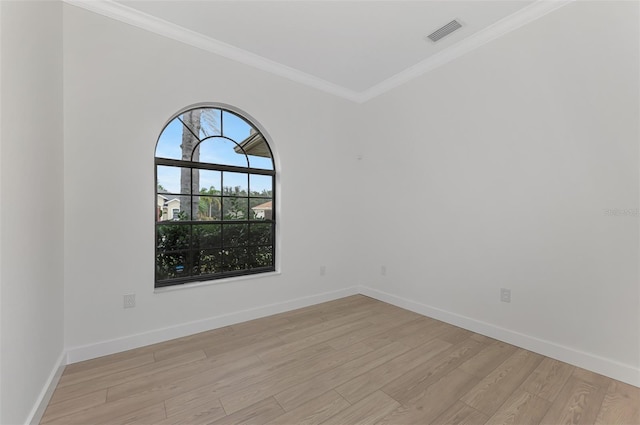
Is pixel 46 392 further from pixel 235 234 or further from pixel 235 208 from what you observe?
pixel 235 208

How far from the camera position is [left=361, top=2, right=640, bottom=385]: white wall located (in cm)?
194

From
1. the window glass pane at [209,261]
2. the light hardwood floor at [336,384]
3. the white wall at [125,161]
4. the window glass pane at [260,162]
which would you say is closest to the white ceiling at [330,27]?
the white wall at [125,161]

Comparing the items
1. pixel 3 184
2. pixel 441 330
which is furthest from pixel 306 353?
pixel 3 184

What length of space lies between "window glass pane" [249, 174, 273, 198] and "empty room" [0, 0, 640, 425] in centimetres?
5

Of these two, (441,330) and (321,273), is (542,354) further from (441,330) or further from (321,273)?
(321,273)

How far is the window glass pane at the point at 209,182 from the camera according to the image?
284 centimetres

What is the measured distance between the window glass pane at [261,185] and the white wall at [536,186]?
1.63 metres

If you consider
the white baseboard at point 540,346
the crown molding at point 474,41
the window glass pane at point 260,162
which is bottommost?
the white baseboard at point 540,346

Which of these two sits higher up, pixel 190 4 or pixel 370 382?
pixel 190 4

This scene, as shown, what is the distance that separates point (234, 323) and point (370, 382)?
1.57m

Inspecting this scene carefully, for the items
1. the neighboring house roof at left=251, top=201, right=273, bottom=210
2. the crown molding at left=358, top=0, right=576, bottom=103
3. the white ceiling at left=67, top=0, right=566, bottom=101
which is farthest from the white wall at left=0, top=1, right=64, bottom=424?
the crown molding at left=358, top=0, right=576, bottom=103

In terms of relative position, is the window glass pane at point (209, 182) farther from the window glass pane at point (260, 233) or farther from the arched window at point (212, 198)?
the window glass pane at point (260, 233)

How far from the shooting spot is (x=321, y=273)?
359 centimetres

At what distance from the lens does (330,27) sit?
8.32 ft
